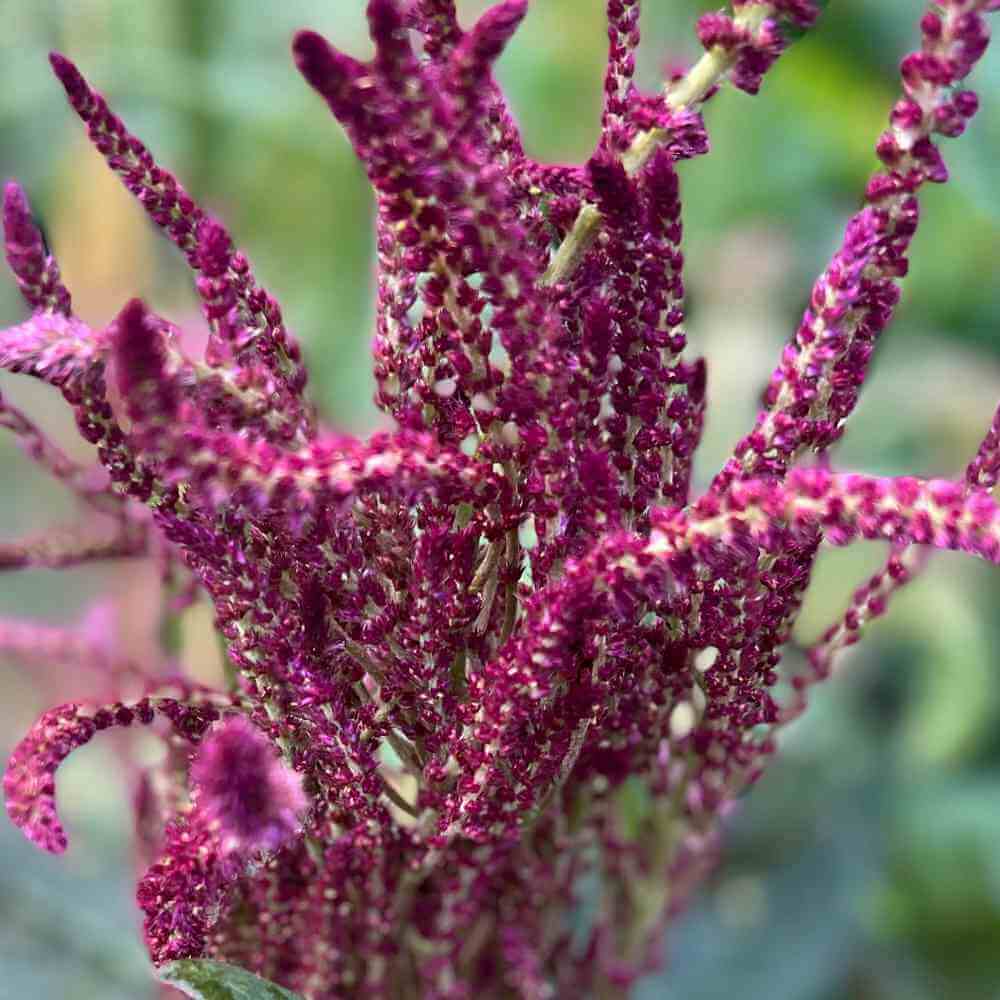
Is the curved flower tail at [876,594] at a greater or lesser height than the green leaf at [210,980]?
greater

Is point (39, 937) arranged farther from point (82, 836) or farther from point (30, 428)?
point (30, 428)

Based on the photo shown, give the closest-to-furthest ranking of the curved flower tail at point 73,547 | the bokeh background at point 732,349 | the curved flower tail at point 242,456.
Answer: the curved flower tail at point 242,456, the curved flower tail at point 73,547, the bokeh background at point 732,349

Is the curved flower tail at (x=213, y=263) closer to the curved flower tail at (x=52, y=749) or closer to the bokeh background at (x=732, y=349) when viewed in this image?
the curved flower tail at (x=52, y=749)

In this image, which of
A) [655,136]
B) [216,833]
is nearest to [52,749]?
[216,833]

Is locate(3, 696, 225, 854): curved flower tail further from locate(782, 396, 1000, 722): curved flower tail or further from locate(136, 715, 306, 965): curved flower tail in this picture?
locate(782, 396, 1000, 722): curved flower tail

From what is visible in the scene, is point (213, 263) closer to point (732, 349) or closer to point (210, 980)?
point (210, 980)

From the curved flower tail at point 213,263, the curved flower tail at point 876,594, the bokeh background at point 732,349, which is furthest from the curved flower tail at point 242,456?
the bokeh background at point 732,349

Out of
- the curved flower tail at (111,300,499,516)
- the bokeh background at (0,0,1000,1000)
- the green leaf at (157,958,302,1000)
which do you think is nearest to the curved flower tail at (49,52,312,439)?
the curved flower tail at (111,300,499,516)
